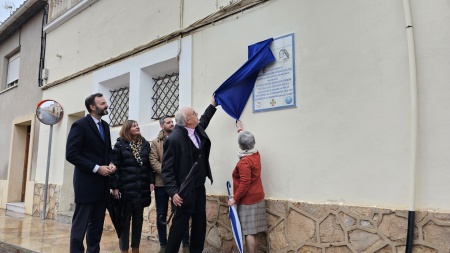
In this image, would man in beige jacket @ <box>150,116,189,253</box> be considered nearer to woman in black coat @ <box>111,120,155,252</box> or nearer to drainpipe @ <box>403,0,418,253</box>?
woman in black coat @ <box>111,120,155,252</box>

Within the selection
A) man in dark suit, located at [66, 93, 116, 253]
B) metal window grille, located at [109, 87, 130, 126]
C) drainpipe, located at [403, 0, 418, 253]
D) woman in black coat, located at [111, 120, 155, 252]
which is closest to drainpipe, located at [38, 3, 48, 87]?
metal window grille, located at [109, 87, 130, 126]

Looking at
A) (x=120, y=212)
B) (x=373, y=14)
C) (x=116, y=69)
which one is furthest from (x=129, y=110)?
(x=373, y=14)

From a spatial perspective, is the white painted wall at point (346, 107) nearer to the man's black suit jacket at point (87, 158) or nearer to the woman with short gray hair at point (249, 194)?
the woman with short gray hair at point (249, 194)

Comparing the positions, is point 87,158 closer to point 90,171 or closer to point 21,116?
point 90,171

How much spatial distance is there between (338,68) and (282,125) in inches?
34.7

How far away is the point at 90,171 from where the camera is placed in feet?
12.1

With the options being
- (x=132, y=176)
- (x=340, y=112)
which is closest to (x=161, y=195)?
(x=132, y=176)

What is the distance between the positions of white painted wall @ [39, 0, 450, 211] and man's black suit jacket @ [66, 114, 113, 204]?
5.08 feet

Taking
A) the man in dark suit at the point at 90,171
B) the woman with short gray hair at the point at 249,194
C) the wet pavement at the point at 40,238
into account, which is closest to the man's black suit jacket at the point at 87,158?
the man in dark suit at the point at 90,171

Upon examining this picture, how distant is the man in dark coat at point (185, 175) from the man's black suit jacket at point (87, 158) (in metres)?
0.74

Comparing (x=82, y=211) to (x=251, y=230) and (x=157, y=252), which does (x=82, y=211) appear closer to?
(x=157, y=252)

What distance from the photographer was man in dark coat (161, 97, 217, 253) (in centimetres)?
356

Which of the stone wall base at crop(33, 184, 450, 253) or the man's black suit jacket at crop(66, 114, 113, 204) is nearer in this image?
the stone wall base at crop(33, 184, 450, 253)

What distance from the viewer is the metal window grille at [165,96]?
588cm
